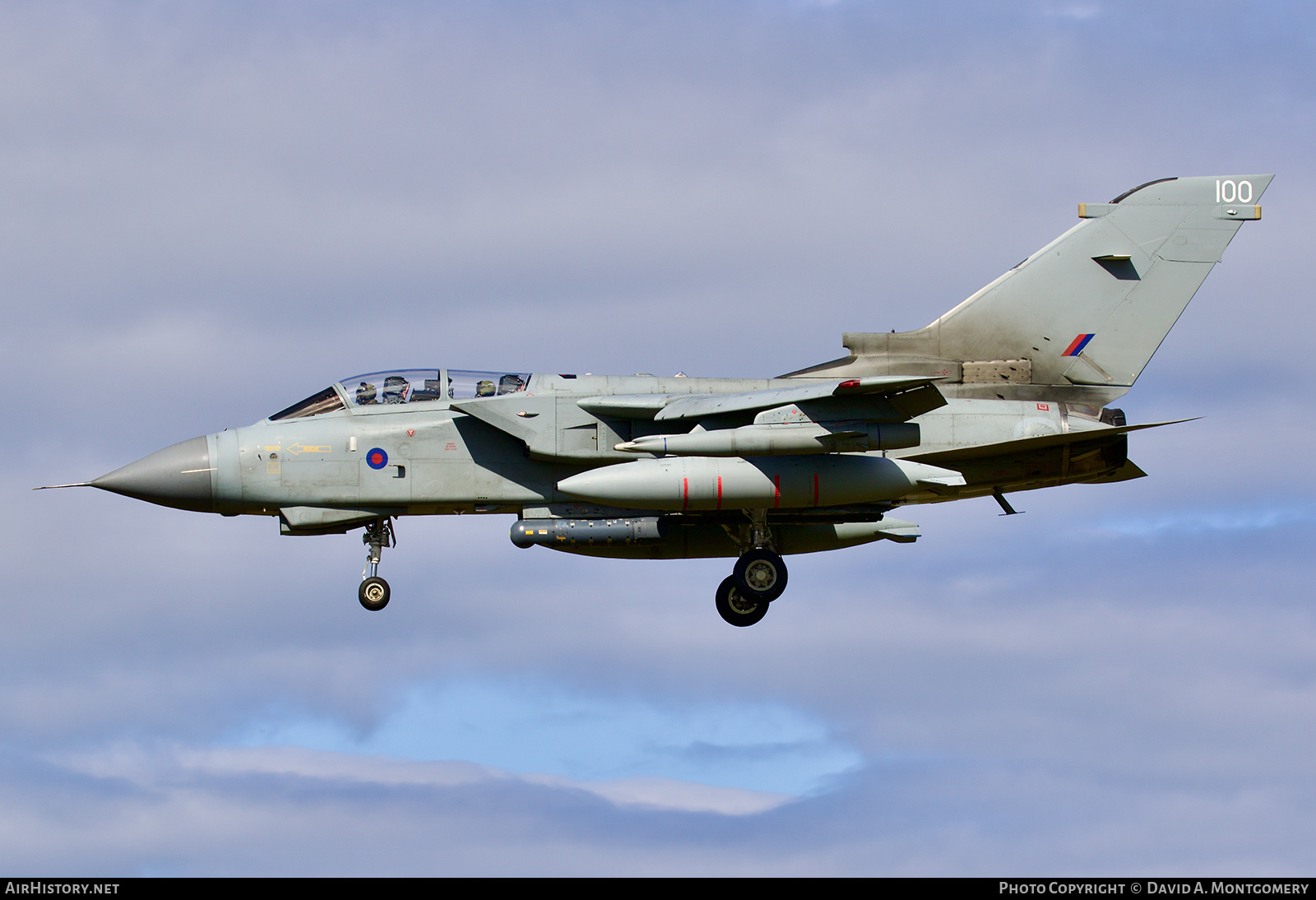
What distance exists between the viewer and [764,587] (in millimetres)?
22688

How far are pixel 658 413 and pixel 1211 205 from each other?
29.1 ft

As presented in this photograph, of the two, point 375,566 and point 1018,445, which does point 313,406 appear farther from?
point 1018,445

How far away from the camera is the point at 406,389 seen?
22.4 metres

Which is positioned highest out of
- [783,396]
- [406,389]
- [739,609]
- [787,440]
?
[406,389]

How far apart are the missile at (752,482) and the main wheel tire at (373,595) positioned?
2935 millimetres

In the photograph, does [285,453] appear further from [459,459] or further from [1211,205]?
[1211,205]

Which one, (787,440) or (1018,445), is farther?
(1018,445)

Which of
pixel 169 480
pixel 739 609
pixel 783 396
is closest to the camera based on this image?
pixel 783 396

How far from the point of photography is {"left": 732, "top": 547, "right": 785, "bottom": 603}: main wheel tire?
2261cm

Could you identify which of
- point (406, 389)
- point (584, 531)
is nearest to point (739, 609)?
point (584, 531)

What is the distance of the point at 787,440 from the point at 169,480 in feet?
27.3

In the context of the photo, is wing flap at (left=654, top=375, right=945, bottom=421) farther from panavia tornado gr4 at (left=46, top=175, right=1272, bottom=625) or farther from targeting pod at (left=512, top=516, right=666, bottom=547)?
targeting pod at (left=512, top=516, right=666, bottom=547)

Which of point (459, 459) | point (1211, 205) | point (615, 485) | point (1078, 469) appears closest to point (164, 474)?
point (459, 459)

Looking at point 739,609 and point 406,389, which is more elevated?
point 406,389
